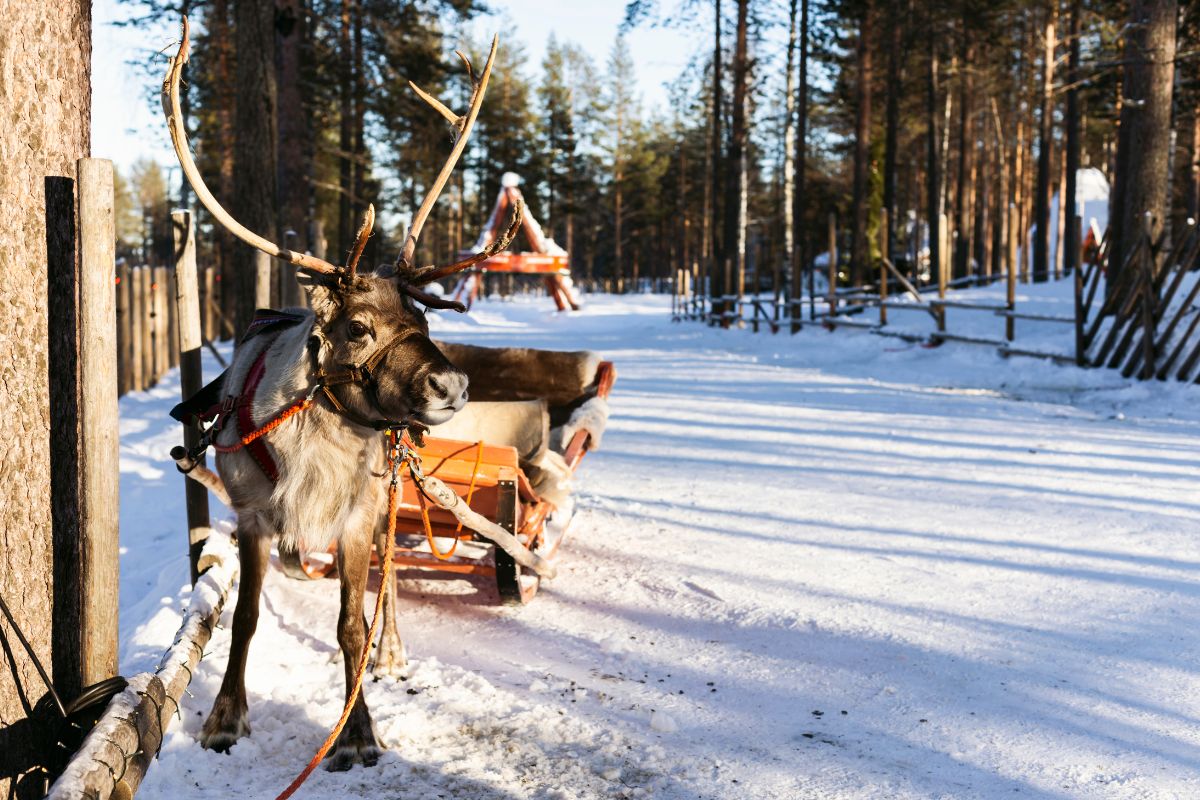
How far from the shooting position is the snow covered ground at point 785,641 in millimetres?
3525

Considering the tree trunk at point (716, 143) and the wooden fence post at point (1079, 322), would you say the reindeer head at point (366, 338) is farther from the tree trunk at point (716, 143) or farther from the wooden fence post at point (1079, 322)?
the tree trunk at point (716, 143)

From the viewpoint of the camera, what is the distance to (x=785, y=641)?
4758 mm

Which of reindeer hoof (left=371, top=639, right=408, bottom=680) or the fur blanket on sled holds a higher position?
the fur blanket on sled

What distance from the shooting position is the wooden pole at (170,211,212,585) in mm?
5297

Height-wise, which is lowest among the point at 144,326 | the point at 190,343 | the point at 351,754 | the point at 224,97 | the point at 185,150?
the point at 351,754

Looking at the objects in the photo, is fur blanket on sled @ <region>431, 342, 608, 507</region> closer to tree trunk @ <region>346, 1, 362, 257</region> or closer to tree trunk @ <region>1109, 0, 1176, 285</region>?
tree trunk @ <region>1109, 0, 1176, 285</region>

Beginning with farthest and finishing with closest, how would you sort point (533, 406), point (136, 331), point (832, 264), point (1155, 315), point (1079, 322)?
1. point (832, 264)
2. point (136, 331)
3. point (1079, 322)
4. point (1155, 315)
5. point (533, 406)

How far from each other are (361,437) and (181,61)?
1.45 m

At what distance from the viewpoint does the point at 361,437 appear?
3.84 metres

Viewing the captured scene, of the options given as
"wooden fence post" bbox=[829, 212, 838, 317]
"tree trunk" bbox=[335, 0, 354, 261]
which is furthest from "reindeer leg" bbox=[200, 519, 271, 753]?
"wooden fence post" bbox=[829, 212, 838, 317]

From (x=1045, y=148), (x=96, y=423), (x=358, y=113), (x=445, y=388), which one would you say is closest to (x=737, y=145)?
(x=1045, y=148)

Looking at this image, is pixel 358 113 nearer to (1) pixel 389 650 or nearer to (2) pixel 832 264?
(2) pixel 832 264

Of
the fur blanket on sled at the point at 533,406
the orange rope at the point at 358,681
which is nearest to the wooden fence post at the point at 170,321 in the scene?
the fur blanket on sled at the point at 533,406

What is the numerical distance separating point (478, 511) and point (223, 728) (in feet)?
5.63
